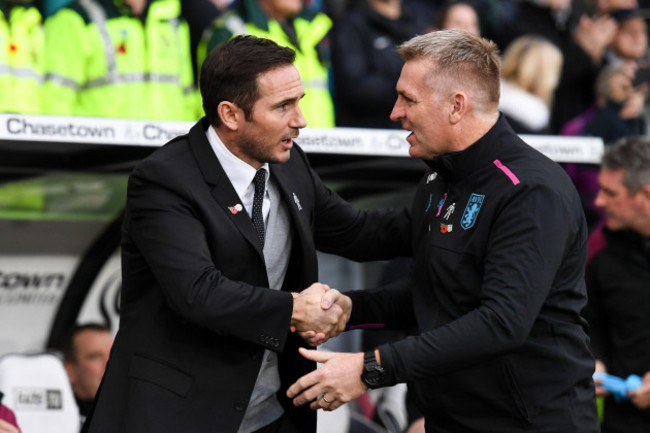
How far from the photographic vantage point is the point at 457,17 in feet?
19.9

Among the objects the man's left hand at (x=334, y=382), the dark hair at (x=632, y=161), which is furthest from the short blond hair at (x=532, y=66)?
the man's left hand at (x=334, y=382)

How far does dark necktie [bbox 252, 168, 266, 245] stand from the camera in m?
3.26

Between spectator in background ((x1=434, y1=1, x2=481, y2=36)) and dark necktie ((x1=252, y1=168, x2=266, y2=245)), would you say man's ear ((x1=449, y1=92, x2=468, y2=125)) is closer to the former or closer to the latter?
dark necktie ((x1=252, y1=168, x2=266, y2=245))

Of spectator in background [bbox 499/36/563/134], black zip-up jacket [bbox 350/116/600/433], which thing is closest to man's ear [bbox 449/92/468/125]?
black zip-up jacket [bbox 350/116/600/433]

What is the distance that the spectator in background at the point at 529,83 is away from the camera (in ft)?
19.8

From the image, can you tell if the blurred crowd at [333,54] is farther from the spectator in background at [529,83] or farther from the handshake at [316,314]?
the handshake at [316,314]

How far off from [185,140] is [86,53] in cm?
167

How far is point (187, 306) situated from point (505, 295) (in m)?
0.96

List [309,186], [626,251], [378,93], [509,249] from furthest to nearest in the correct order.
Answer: [378,93] → [626,251] → [309,186] → [509,249]

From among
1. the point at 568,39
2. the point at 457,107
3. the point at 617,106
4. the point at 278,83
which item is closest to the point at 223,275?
the point at 278,83

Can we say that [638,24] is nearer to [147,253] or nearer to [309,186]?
[309,186]

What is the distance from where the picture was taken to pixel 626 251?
4586 millimetres

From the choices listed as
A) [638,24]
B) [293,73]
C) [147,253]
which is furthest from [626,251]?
[638,24]

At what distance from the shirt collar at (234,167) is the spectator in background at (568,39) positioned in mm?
4013
